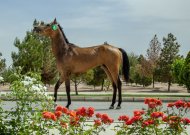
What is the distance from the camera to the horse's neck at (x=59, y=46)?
1388 cm

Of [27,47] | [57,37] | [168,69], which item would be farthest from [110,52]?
[168,69]

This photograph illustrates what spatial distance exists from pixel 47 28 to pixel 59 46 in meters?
0.70

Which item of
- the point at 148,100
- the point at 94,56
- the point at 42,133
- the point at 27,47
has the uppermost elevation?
the point at 27,47

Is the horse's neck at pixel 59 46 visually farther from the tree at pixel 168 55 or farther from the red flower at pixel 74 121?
the tree at pixel 168 55

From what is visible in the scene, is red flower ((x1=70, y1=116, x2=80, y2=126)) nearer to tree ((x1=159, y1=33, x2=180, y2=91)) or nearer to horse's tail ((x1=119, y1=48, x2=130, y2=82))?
horse's tail ((x1=119, y1=48, x2=130, y2=82))

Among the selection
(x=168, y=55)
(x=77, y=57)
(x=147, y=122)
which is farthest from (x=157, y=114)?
(x=168, y=55)

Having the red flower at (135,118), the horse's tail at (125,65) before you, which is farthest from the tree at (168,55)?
the red flower at (135,118)

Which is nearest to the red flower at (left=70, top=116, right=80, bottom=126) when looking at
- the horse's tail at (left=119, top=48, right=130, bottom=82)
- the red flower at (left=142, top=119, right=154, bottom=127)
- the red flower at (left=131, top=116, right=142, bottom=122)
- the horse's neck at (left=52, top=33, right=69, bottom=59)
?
the red flower at (left=131, top=116, right=142, bottom=122)

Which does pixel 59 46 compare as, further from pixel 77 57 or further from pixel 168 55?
pixel 168 55

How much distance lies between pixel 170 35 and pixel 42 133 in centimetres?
5209

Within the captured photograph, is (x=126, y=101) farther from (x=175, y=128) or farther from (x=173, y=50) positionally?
(x=173, y=50)

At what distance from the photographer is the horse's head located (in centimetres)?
1350

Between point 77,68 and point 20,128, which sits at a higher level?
point 77,68

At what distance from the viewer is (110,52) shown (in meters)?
14.2
